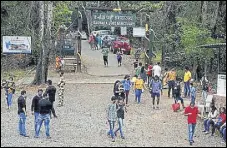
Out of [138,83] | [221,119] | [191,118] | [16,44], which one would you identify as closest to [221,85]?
[221,119]

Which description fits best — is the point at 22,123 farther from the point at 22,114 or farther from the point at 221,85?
the point at 221,85

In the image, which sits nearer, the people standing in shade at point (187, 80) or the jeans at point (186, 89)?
the people standing in shade at point (187, 80)

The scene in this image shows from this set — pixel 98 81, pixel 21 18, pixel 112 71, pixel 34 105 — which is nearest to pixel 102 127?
pixel 34 105

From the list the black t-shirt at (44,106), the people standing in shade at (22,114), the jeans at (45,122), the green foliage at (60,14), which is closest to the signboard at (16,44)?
the green foliage at (60,14)

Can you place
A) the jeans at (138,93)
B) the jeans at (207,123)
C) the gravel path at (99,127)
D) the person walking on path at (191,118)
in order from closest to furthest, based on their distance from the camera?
the person walking on path at (191,118)
the gravel path at (99,127)
the jeans at (207,123)
the jeans at (138,93)

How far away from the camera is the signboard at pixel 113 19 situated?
30922 millimetres

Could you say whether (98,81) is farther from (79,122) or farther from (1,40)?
(79,122)

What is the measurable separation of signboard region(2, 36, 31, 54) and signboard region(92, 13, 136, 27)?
4111 mm

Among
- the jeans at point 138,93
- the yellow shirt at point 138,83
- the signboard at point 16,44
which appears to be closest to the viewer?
the yellow shirt at point 138,83

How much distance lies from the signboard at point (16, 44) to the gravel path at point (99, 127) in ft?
26.8

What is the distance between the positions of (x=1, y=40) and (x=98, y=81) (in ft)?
23.0

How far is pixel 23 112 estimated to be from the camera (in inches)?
627

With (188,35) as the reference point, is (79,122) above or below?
below

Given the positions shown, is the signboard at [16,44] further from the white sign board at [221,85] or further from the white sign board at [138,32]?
the white sign board at [221,85]
